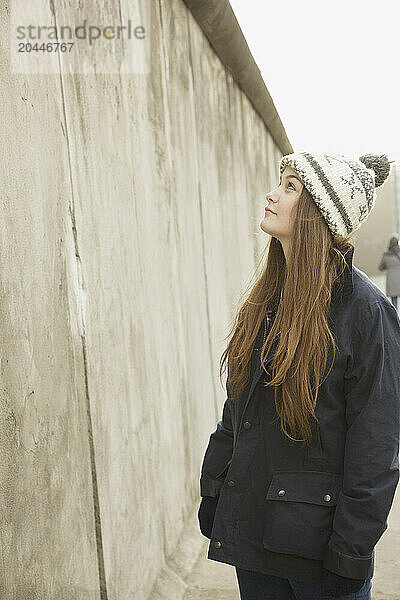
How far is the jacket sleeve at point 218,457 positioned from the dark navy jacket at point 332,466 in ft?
0.36

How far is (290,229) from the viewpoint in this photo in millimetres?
2127

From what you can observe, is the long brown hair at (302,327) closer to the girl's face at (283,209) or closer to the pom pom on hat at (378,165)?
the girl's face at (283,209)

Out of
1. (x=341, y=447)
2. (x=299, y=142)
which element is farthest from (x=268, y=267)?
(x=299, y=142)

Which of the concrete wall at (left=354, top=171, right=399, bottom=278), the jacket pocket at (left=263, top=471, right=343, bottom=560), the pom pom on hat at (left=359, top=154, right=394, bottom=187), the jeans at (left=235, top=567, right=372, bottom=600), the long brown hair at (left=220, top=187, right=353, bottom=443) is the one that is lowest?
the jeans at (left=235, top=567, right=372, bottom=600)

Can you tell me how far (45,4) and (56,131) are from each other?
373mm

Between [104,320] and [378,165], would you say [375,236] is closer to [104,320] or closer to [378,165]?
[104,320]

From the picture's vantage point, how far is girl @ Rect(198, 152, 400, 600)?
191 cm

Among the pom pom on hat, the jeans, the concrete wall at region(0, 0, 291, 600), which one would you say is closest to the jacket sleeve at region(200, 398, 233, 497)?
the jeans

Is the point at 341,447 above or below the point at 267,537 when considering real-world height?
above

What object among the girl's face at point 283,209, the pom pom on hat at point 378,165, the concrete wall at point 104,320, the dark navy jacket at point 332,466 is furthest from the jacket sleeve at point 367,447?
the concrete wall at point 104,320

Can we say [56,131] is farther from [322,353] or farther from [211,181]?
[211,181]

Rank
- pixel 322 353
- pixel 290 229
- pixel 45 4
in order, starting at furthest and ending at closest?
1. pixel 45 4
2. pixel 290 229
3. pixel 322 353

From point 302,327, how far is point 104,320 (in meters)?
0.91

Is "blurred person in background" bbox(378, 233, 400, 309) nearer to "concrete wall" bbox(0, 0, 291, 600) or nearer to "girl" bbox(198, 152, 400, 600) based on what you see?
"concrete wall" bbox(0, 0, 291, 600)
